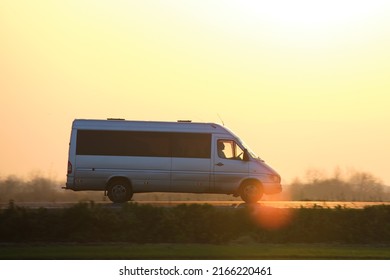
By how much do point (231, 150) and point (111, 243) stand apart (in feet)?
24.9

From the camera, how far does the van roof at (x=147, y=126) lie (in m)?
35.4

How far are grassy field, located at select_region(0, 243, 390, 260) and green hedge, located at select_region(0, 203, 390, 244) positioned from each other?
1.04 metres

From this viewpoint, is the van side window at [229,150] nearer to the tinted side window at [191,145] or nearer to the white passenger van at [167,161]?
the white passenger van at [167,161]

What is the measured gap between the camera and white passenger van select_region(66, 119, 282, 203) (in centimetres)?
3509

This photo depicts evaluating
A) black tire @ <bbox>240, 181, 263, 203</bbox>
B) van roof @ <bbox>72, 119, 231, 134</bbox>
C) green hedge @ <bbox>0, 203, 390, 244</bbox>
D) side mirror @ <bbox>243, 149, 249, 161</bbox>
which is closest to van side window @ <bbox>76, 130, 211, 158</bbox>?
van roof @ <bbox>72, 119, 231, 134</bbox>

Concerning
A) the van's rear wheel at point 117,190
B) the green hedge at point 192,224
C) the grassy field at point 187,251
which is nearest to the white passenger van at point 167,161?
the van's rear wheel at point 117,190

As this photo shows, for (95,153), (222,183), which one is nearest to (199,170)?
(222,183)

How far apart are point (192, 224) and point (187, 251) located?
376 centimetres

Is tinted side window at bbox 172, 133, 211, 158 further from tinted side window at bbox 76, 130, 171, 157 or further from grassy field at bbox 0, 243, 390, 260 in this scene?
grassy field at bbox 0, 243, 390, 260

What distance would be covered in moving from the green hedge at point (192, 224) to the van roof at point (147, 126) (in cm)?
446

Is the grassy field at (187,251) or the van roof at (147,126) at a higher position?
the van roof at (147,126)

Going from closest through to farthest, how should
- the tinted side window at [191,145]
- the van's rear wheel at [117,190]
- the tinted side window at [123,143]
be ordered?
the tinted side window at [123,143] → the van's rear wheel at [117,190] → the tinted side window at [191,145]

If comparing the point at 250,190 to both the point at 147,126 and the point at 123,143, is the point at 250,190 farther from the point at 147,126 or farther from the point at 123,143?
the point at 123,143

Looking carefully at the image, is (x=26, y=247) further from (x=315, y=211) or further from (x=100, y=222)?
(x=315, y=211)
